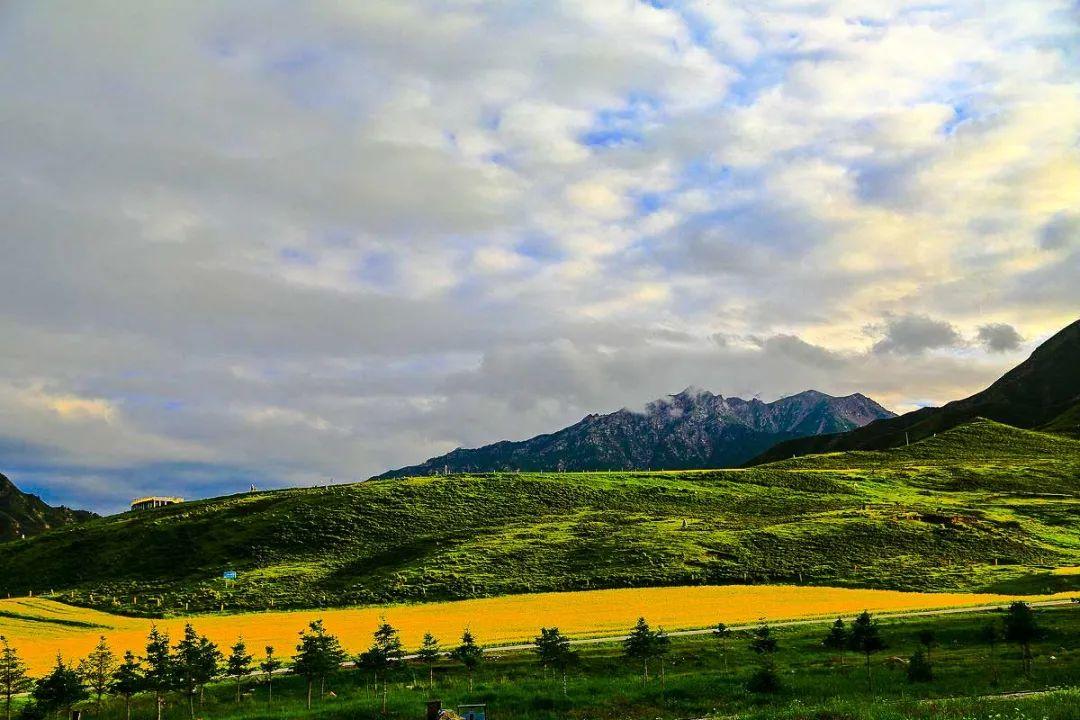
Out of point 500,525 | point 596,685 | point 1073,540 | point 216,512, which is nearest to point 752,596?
point 596,685

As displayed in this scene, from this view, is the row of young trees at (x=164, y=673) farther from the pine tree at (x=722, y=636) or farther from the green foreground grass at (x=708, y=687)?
the pine tree at (x=722, y=636)

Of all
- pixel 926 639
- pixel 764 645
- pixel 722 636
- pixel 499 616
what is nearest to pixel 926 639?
pixel 926 639

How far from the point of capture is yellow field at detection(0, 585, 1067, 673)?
A: 57.0 m

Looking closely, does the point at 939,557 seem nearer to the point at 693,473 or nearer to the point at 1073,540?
the point at 1073,540

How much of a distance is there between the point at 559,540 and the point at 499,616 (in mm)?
42631

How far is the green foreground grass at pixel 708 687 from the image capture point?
28.9m

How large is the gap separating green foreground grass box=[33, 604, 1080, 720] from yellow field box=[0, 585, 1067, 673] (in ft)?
35.2

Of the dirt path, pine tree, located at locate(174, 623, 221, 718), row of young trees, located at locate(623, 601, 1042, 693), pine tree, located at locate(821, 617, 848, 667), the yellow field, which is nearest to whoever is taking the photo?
row of young trees, located at locate(623, 601, 1042, 693)

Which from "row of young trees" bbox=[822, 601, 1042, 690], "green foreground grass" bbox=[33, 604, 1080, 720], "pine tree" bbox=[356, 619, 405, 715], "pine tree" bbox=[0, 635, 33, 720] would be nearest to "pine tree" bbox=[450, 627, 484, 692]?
"green foreground grass" bbox=[33, 604, 1080, 720]

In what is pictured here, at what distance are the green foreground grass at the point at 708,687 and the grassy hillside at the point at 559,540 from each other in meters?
41.5

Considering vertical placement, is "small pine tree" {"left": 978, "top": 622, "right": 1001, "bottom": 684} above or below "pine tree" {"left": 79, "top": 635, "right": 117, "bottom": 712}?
below

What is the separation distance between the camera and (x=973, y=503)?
13650cm

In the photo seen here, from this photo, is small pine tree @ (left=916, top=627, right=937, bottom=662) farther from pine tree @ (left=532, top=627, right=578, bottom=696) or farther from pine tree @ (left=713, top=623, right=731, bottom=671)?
pine tree @ (left=532, top=627, right=578, bottom=696)

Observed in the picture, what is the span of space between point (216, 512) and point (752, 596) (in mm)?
98679
